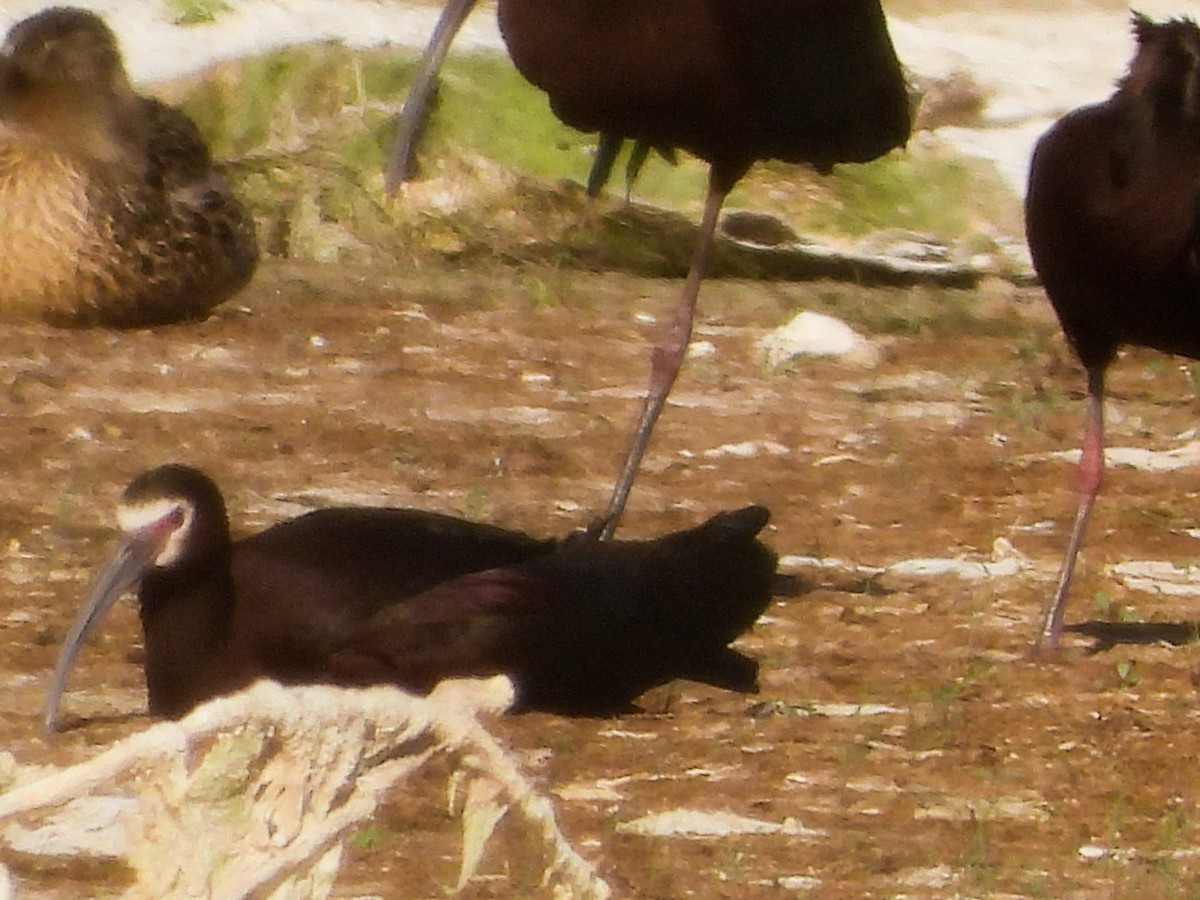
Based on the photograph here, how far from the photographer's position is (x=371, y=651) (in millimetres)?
4059

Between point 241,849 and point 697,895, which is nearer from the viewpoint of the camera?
point 241,849

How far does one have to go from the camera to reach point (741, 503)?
590 cm

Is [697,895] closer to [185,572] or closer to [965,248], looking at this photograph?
[185,572]

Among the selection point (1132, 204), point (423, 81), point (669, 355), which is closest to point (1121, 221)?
point (1132, 204)

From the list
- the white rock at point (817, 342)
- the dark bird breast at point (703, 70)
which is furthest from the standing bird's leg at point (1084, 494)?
the white rock at point (817, 342)

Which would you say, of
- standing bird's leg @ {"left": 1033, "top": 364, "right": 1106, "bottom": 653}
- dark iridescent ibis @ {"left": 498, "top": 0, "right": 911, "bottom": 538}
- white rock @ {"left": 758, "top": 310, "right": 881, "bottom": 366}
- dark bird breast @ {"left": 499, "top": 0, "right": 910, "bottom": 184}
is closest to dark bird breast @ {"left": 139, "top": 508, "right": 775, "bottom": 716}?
dark iridescent ibis @ {"left": 498, "top": 0, "right": 911, "bottom": 538}

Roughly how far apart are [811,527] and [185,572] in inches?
79.8

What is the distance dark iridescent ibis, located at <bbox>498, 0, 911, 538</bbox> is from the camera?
16.3 feet

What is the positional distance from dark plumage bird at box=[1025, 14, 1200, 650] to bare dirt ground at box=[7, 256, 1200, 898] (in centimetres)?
47

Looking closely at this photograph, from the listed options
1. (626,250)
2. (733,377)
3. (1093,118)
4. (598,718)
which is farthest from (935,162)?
(598,718)

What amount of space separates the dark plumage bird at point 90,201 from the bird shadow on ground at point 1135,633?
3.69m

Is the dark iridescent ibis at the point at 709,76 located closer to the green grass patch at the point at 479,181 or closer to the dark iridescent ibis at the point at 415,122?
the dark iridescent ibis at the point at 415,122

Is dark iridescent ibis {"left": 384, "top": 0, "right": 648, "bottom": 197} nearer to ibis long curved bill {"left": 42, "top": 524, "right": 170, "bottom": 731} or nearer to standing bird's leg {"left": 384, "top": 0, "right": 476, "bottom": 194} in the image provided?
standing bird's leg {"left": 384, "top": 0, "right": 476, "bottom": 194}

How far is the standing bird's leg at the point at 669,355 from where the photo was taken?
537 cm
